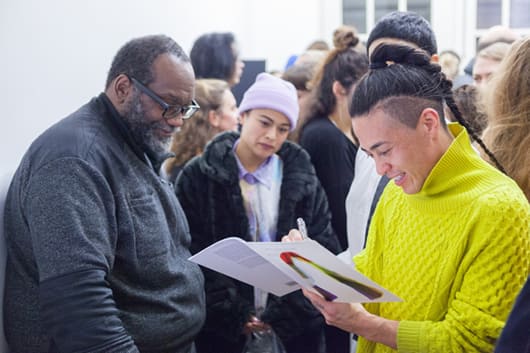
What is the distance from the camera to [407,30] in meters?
2.13

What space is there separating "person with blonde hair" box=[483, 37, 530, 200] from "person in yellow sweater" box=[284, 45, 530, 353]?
14 centimetres

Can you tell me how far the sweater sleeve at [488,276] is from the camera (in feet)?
4.27

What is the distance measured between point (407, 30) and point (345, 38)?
0.64 metres

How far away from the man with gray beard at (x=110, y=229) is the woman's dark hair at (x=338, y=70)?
3.49 feet

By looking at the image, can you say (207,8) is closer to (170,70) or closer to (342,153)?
(342,153)

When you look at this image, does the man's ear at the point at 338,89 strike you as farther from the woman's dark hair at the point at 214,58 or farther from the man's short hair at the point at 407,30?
the woman's dark hair at the point at 214,58

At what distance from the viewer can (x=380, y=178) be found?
2.04 meters

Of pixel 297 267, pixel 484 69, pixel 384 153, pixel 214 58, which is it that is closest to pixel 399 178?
pixel 384 153

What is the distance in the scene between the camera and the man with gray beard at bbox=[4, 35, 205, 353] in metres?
1.45

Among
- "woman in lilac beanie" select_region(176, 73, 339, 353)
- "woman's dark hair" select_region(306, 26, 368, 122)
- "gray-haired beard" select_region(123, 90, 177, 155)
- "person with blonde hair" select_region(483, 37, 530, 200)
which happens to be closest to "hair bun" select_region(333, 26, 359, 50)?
"woman's dark hair" select_region(306, 26, 368, 122)

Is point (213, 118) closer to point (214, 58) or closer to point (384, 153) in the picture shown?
point (214, 58)

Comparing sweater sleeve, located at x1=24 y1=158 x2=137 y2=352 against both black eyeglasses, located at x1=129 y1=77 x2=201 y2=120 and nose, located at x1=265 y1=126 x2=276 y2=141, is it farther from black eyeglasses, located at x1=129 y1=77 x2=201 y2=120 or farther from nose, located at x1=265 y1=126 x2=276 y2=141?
nose, located at x1=265 y1=126 x2=276 y2=141

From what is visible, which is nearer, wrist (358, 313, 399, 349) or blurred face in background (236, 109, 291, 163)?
wrist (358, 313, 399, 349)

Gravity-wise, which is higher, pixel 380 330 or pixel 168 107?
pixel 168 107
